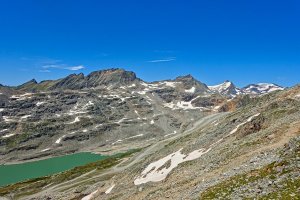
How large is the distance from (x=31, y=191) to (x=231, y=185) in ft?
396

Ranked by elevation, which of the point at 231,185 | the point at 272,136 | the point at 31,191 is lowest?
the point at 31,191

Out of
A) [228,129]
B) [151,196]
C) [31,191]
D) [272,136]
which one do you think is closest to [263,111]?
[228,129]

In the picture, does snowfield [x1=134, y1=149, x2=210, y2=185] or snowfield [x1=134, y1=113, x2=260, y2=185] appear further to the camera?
snowfield [x1=134, y1=113, x2=260, y2=185]

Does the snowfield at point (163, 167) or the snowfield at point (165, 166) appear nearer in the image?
the snowfield at point (163, 167)

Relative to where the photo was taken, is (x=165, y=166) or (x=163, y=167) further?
(x=163, y=167)

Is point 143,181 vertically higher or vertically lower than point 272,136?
lower

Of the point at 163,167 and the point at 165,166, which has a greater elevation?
the point at 165,166

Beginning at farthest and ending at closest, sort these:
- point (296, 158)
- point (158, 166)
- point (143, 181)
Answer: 1. point (158, 166)
2. point (143, 181)
3. point (296, 158)

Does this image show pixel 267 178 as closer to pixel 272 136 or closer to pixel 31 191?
pixel 272 136

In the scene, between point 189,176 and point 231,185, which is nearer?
point 231,185

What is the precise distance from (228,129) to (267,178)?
4292 centimetres

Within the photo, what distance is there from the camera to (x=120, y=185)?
67.8 metres

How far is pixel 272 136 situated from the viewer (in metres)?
44.1

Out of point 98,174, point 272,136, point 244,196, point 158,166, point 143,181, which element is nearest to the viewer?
point 244,196
